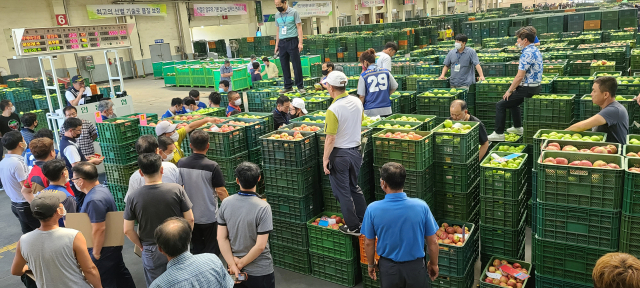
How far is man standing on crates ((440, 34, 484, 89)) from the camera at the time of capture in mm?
8500

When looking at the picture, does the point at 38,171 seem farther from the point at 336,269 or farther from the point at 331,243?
the point at 336,269

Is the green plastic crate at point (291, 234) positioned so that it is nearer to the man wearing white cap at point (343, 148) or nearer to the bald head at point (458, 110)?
the man wearing white cap at point (343, 148)

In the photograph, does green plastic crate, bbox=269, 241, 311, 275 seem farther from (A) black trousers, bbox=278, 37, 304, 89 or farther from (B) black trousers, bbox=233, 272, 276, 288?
(A) black trousers, bbox=278, 37, 304, 89

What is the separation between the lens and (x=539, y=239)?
4.06 metres

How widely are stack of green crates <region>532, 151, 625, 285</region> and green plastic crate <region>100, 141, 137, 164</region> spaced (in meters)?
5.83

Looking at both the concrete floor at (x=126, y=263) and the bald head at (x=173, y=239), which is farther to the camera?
the concrete floor at (x=126, y=263)

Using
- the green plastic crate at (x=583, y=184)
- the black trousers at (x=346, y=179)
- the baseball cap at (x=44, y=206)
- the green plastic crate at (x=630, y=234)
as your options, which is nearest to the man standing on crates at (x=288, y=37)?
the black trousers at (x=346, y=179)

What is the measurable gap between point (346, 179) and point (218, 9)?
28111 millimetres

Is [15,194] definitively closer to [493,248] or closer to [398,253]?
[398,253]

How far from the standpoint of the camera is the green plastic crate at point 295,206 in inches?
205

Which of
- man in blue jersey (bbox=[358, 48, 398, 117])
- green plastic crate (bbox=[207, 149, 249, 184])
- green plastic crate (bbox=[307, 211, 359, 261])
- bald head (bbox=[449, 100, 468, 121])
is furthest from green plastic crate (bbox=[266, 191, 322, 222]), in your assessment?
man in blue jersey (bbox=[358, 48, 398, 117])

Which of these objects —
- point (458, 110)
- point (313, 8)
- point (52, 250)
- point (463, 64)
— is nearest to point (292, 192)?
point (458, 110)

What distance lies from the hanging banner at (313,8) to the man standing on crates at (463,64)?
83.2 feet

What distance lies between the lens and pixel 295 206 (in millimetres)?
5223
